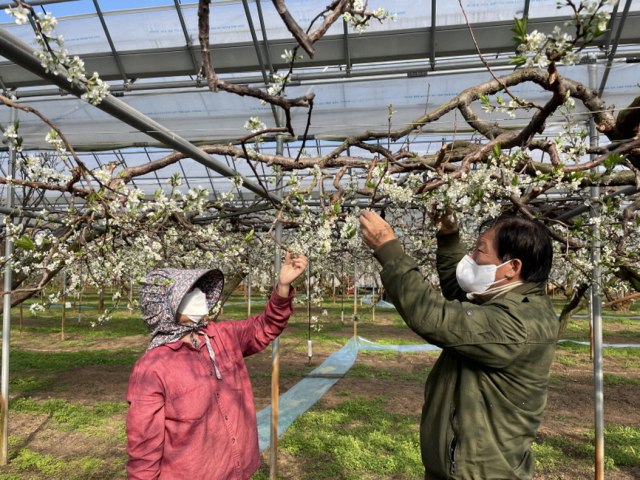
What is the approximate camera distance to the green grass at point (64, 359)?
8.74m

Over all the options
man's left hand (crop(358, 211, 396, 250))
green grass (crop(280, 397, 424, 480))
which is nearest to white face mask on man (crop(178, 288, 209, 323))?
man's left hand (crop(358, 211, 396, 250))

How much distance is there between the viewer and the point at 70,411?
608cm

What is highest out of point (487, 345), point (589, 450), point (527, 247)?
point (527, 247)

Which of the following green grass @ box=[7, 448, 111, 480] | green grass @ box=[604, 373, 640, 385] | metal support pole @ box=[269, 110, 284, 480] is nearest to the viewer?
metal support pole @ box=[269, 110, 284, 480]

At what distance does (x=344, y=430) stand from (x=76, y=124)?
4959 mm

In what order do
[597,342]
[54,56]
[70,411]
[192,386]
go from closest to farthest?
[54,56] → [192,386] → [597,342] → [70,411]

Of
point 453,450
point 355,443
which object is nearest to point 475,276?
point 453,450

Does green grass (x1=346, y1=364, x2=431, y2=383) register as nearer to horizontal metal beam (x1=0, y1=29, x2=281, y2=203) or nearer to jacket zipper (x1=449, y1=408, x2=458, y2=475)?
horizontal metal beam (x1=0, y1=29, x2=281, y2=203)

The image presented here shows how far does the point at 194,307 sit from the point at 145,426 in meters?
0.53

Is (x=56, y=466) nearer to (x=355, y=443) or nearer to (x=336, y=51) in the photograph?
(x=355, y=443)

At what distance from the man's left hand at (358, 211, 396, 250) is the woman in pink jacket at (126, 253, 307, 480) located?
0.60m

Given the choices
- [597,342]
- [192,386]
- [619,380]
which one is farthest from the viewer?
Answer: [619,380]

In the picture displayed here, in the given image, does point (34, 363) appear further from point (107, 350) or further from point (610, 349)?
point (610, 349)

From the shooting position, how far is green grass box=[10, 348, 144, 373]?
8742 mm
